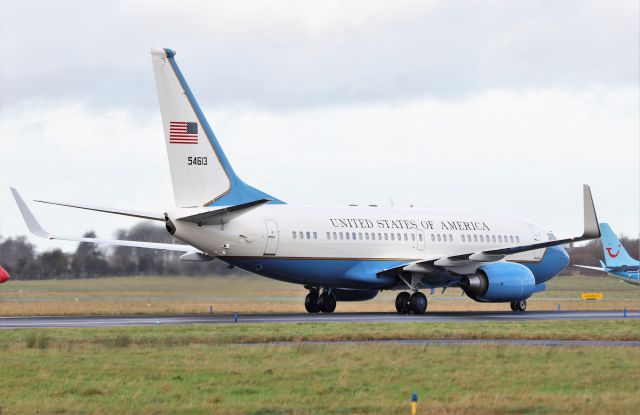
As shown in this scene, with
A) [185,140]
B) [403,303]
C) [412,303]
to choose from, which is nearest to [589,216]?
[412,303]

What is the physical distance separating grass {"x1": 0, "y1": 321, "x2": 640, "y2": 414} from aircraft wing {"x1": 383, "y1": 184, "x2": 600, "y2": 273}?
9930 millimetres

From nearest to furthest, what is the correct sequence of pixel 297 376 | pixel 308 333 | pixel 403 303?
1. pixel 297 376
2. pixel 308 333
3. pixel 403 303

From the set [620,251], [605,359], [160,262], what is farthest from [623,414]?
[620,251]

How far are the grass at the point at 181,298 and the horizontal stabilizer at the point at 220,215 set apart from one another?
600 centimetres

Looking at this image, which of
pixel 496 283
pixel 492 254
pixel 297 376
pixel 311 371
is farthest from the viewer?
pixel 496 283

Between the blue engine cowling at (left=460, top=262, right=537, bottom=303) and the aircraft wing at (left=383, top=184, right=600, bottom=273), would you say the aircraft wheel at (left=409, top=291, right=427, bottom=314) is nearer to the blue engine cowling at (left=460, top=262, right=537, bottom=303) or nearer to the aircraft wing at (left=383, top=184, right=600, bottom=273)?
the aircraft wing at (left=383, top=184, right=600, bottom=273)

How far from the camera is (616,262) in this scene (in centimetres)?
7475

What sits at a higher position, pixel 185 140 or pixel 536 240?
pixel 185 140

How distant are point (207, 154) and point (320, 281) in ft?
24.7

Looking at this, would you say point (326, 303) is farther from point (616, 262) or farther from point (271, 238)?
point (616, 262)

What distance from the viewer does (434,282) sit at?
145ft

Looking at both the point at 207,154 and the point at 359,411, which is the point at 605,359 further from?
the point at 207,154

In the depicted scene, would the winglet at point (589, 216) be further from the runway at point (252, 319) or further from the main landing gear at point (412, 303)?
the main landing gear at point (412, 303)

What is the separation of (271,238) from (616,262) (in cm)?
4116
